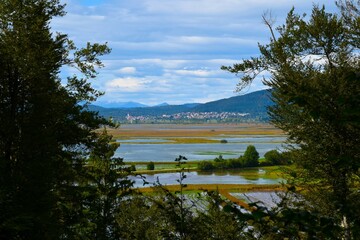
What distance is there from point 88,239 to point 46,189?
11.0 meters

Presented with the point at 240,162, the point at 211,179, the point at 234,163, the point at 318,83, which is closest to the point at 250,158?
the point at 240,162

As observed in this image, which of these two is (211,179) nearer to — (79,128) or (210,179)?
(210,179)

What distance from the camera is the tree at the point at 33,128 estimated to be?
12648mm

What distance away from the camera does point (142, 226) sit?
20047 mm

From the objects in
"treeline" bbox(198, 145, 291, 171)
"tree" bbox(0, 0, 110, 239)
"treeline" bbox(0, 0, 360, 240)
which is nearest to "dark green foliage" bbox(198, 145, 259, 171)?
"treeline" bbox(198, 145, 291, 171)

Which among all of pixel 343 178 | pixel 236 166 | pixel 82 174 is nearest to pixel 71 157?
pixel 82 174

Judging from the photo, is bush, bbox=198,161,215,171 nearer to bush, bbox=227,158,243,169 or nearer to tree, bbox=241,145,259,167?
bush, bbox=227,158,243,169

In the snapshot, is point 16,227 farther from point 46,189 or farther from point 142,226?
point 142,226

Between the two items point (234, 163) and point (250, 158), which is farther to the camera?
point (250, 158)

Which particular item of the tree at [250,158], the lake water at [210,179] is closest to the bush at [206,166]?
the lake water at [210,179]

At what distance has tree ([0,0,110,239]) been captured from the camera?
12648mm

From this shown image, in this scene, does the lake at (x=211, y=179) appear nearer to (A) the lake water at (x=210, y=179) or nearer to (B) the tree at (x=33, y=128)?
(A) the lake water at (x=210, y=179)

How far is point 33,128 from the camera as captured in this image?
545 inches


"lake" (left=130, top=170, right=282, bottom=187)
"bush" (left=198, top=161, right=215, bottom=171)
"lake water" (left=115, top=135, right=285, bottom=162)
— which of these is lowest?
"lake" (left=130, top=170, right=282, bottom=187)
